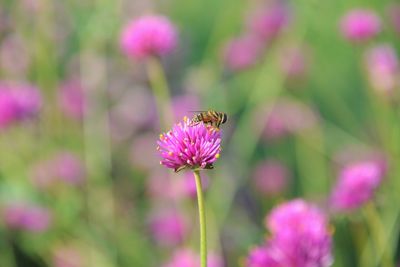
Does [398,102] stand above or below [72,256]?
above

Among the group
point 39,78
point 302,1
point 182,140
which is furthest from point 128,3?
point 182,140

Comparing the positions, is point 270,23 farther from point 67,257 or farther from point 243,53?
point 67,257

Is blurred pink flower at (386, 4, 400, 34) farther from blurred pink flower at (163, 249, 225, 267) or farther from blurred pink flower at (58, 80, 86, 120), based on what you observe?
blurred pink flower at (163, 249, 225, 267)

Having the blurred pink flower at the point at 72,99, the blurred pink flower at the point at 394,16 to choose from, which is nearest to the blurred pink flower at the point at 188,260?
the blurred pink flower at the point at 72,99

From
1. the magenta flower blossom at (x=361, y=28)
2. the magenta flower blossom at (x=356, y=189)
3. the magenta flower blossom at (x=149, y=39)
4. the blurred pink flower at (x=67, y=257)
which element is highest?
the magenta flower blossom at (x=361, y=28)

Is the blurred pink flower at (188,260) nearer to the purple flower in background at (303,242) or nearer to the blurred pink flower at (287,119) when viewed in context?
the purple flower in background at (303,242)

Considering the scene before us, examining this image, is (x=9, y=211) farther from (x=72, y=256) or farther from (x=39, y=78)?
(x=39, y=78)

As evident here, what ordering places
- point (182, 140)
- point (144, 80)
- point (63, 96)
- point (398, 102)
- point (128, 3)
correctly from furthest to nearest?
1. point (144, 80)
2. point (128, 3)
3. point (63, 96)
4. point (398, 102)
5. point (182, 140)
